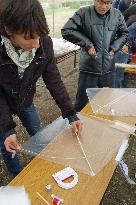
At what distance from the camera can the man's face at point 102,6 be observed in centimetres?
259

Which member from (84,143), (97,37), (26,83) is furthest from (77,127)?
(97,37)

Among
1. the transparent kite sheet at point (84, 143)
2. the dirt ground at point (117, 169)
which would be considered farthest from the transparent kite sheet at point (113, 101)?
the dirt ground at point (117, 169)

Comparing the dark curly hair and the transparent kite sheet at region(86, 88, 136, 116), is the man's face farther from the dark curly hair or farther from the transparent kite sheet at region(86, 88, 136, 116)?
the dark curly hair

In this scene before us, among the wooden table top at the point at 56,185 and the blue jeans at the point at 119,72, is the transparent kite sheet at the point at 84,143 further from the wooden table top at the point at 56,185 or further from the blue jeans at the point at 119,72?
the blue jeans at the point at 119,72

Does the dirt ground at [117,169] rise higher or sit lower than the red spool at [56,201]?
lower

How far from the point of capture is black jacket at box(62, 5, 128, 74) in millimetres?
2762

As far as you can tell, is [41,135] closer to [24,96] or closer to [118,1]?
[24,96]

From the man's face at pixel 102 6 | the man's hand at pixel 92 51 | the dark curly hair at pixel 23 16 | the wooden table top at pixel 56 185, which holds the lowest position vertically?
the wooden table top at pixel 56 185

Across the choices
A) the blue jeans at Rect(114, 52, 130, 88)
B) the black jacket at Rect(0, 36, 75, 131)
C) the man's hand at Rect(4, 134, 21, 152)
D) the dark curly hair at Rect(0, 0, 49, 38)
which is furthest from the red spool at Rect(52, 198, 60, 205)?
the blue jeans at Rect(114, 52, 130, 88)

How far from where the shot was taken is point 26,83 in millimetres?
1665

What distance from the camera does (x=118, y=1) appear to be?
489 cm

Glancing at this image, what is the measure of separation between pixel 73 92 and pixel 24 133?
4.53 ft

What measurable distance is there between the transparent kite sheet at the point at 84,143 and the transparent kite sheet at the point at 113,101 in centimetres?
16

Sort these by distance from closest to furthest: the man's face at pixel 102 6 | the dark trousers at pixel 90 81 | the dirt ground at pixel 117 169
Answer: the dirt ground at pixel 117 169, the man's face at pixel 102 6, the dark trousers at pixel 90 81
